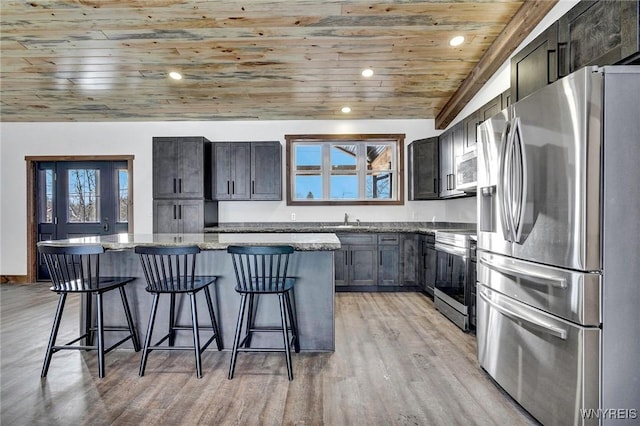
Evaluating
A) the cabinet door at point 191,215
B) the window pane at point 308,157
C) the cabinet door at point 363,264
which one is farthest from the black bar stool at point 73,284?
the window pane at point 308,157

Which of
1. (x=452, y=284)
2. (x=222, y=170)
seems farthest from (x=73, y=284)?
(x=452, y=284)

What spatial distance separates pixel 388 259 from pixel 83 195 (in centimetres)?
506

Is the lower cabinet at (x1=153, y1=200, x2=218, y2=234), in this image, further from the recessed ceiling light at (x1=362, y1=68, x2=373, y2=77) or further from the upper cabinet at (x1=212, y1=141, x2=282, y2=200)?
the recessed ceiling light at (x1=362, y1=68, x2=373, y2=77)

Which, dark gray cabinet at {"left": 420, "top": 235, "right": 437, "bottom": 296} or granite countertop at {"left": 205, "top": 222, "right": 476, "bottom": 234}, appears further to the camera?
granite countertop at {"left": 205, "top": 222, "right": 476, "bottom": 234}

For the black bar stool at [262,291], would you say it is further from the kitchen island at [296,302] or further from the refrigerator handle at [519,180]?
the refrigerator handle at [519,180]

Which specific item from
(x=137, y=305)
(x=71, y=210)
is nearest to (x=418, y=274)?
(x=137, y=305)

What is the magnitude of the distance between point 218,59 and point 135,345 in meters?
3.02

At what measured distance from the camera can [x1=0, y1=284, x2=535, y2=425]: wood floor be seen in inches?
75.0

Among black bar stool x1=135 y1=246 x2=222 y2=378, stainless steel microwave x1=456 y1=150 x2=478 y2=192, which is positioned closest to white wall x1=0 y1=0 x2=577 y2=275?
stainless steel microwave x1=456 y1=150 x2=478 y2=192

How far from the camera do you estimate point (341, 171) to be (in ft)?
18.4

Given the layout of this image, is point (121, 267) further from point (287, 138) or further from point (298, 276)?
point (287, 138)

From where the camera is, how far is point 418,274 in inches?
190

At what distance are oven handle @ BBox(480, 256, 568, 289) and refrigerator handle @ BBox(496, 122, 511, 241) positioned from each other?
0.19 metres

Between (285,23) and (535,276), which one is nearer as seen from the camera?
(535,276)
